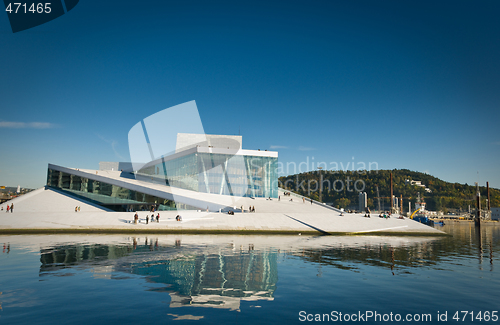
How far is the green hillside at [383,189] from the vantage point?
105188 mm

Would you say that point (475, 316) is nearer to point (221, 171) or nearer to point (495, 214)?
point (221, 171)

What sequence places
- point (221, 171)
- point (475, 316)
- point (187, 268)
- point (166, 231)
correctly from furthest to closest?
point (221, 171), point (166, 231), point (187, 268), point (475, 316)

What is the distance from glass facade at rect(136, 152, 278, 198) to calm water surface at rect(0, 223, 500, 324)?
83.5ft

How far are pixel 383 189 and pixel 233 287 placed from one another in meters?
116

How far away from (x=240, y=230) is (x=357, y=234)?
9771 millimetres

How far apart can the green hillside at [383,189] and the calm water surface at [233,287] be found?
94.9 metres

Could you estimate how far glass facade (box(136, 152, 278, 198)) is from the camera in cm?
3956

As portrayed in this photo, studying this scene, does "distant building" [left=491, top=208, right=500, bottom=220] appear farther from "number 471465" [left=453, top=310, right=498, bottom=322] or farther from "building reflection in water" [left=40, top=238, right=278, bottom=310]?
"number 471465" [left=453, top=310, right=498, bottom=322]

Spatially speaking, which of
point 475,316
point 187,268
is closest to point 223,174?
point 187,268

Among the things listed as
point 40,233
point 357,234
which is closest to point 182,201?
point 40,233

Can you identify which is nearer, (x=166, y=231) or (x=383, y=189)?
(x=166, y=231)

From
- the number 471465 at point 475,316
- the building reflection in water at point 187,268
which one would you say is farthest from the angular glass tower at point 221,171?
the number 471465 at point 475,316

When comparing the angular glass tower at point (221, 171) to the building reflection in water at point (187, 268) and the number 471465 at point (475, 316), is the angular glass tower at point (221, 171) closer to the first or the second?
the building reflection in water at point (187, 268)

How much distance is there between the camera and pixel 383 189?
4444 inches
